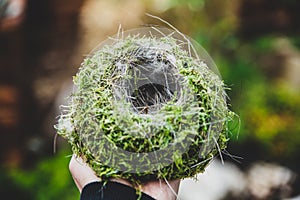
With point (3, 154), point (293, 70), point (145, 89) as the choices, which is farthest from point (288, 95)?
point (145, 89)

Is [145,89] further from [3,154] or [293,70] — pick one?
[293,70]

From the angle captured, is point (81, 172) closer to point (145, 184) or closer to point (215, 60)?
point (145, 184)

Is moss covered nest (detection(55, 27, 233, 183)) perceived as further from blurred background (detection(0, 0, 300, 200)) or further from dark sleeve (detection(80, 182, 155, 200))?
blurred background (detection(0, 0, 300, 200))

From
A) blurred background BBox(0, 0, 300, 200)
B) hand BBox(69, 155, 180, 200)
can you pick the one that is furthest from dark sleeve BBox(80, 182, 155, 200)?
blurred background BBox(0, 0, 300, 200)

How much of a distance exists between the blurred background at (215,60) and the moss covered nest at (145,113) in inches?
95.8

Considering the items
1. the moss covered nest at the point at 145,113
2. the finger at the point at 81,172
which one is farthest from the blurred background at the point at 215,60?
the finger at the point at 81,172

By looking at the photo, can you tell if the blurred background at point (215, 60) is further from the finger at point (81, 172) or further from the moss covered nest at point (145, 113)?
the finger at point (81, 172)

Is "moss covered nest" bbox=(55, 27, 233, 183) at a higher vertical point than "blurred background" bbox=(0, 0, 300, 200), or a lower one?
higher

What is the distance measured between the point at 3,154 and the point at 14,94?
57 centimetres

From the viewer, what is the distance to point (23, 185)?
4.02 m

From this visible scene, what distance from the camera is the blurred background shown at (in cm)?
416

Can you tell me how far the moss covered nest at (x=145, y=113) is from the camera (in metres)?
1.27

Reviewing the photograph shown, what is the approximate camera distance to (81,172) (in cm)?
134

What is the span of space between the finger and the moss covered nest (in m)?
0.02
